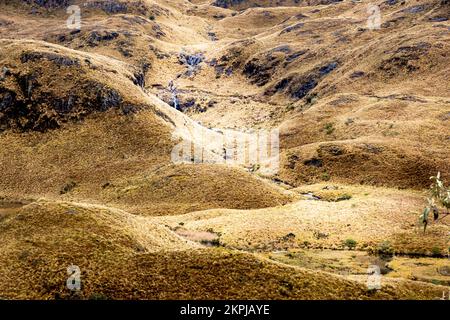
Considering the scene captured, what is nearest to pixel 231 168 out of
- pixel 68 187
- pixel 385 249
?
pixel 68 187

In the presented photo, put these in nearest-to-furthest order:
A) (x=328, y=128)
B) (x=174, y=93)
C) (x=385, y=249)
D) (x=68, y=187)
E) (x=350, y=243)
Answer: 1. (x=385, y=249)
2. (x=350, y=243)
3. (x=68, y=187)
4. (x=328, y=128)
5. (x=174, y=93)

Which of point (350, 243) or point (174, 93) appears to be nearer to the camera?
point (350, 243)

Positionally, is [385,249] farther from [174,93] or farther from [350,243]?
[174,93]

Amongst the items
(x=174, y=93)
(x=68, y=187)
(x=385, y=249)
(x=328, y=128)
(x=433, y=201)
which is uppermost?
(x=174, y=93)

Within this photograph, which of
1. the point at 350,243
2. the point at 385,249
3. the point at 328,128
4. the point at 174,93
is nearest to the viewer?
the point at 385,249

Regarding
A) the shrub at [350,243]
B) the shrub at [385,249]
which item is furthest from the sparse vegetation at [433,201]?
the shrub at [350,243]

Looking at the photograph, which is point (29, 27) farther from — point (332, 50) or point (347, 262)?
point (347, 262)

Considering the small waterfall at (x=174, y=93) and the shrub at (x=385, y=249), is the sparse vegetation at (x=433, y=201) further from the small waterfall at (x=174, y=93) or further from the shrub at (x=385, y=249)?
the small waterfall at (x=174, y=93)

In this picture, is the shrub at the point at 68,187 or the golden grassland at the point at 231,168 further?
the shrub at the point at 68,187

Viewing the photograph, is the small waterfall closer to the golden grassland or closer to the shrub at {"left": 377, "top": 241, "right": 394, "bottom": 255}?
the golden grassland

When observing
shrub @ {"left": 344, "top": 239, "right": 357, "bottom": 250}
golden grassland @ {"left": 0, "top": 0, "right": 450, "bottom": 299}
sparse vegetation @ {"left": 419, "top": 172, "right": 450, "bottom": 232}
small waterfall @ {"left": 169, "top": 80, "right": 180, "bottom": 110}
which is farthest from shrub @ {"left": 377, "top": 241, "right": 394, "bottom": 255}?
small waterfall @ {"left": 169, "top": 80, "right": 180, "bottom": 110}

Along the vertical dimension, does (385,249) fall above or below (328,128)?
below

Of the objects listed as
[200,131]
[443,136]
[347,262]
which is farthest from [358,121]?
[347,262]
